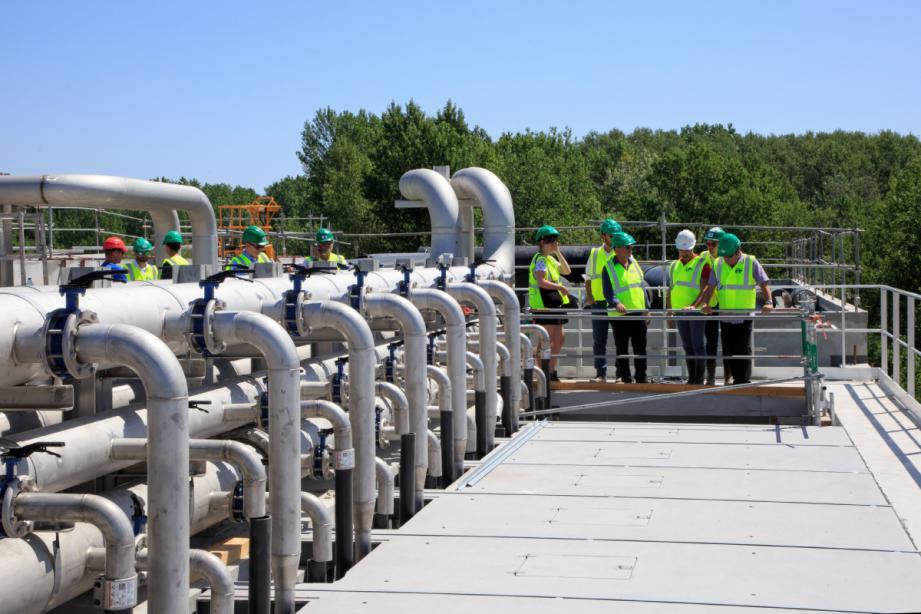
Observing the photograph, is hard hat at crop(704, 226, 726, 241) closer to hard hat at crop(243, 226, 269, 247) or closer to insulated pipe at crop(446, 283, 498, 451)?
insulated pipe at crop(446, 283, 498, 451)

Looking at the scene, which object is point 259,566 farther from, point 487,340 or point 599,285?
point 599,285

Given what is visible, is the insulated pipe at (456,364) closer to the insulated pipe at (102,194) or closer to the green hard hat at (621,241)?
the insulated pipe at (102,194)

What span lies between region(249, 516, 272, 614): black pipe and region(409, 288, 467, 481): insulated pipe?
3.57 m

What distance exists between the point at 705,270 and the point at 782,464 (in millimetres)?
4297

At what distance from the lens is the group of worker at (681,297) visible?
1261 centimetres

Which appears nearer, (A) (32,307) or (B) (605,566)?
(A) (32,307)

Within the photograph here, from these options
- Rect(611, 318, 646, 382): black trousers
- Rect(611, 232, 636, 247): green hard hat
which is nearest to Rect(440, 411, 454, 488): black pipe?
Rect(611, 232, 636, 247): green hard hat

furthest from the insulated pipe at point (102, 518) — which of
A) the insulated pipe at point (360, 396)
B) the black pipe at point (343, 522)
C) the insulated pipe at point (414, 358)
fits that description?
the insulated pipe at point (414, 358)

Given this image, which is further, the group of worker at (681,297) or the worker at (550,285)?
the worker at (550,285)

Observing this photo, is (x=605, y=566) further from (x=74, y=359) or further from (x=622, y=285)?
(x=622, y=285)

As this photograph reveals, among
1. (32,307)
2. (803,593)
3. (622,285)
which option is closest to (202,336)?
(32,307)

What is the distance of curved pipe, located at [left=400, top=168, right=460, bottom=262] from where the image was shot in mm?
14695

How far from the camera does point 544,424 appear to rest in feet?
37.2

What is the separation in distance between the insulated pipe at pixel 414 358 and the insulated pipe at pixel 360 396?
0.97m
